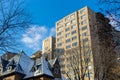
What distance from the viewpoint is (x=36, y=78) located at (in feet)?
132

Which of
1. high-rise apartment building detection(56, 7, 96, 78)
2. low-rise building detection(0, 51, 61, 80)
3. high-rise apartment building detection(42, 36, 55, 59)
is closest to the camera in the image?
low-rise building detection(0, 51, 61, 80)

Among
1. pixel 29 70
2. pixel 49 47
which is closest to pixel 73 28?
pixel 49 47

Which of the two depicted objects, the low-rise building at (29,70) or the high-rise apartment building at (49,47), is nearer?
the low-rise building at (29,70)

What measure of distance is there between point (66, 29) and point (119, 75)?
76.7 m

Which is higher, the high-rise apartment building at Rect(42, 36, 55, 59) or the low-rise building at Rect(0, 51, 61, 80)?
the high-rise apartment building at Rect(42, 36, 55, 59)

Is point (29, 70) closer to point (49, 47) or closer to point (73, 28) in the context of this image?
point (73, 28)

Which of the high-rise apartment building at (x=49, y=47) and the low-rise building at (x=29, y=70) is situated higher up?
the high-rise apartment building at (x=49, y=47)

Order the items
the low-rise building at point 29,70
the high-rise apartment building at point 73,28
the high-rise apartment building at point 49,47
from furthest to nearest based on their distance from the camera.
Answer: the high-rise apartment building at point 49,47
the high-rise apartment building at point 73,28
the low-rise building at point 29,70

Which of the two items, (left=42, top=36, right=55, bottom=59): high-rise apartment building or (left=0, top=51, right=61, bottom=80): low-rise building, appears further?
(left=42, top=36, right=55, bottom=59): high-rise apartment building

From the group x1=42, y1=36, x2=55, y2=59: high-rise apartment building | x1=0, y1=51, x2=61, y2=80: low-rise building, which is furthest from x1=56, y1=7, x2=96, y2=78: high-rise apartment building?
x1=0, y1=51, x2=61, y2=80: low-rise building

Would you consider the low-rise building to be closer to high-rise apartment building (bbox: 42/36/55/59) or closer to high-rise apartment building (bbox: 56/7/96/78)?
high-rise apartment building (bbox: 56/7/96/78)

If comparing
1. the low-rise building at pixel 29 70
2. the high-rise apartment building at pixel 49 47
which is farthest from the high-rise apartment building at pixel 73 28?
the low-rise building at pixel 29 70

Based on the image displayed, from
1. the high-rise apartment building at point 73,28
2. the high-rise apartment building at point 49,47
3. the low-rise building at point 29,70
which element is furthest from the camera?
the high-rise apartment building at point 49,47

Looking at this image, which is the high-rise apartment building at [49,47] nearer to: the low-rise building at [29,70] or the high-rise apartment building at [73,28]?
the high-rise apartment building at [73,28]
